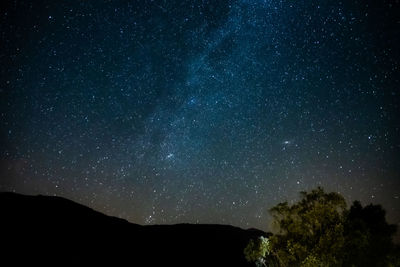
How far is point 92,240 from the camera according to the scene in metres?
50.5

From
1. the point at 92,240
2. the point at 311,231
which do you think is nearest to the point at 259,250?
the point at 311,231

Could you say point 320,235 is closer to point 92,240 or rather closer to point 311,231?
point 311,231

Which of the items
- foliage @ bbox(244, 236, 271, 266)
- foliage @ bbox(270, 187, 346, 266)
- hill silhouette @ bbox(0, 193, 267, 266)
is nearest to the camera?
foliage @ bbox(270, 187, 346, 266)

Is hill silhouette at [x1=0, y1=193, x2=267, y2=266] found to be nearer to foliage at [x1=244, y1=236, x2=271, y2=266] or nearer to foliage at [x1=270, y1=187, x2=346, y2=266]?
foliage at [x1=244, y1=236, x2=271, y2=266]

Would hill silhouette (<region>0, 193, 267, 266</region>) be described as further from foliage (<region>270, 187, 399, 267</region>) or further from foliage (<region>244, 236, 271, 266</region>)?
foliage (<region>270, 187, 399, 267</region>)

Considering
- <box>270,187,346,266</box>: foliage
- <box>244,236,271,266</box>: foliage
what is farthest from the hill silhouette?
<box>270,187,346,266</box>: foliage

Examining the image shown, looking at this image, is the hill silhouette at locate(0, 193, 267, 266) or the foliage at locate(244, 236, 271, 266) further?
the hill silhouette at locate(0, 193, 267, 266)

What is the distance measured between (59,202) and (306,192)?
61611 mm

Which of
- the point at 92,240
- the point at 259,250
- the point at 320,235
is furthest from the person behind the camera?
the point at 92,240

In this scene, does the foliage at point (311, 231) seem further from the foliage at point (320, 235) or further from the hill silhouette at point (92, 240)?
the hill silhouette at point (92, 240)

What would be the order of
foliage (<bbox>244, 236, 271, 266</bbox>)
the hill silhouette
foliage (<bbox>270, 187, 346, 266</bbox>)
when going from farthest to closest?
the hill silhouette
foliage (<bbox>244, 236, 271, 266</bbox>)
foliage (<bbox>270, 187, 346, 266</bbox>)

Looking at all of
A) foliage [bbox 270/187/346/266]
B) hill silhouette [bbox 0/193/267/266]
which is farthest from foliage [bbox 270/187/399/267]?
hill silhouette [bbox 0/193/267/266]

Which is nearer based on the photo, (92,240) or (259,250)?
(259,250)

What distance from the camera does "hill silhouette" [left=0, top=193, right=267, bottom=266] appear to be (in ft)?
135
